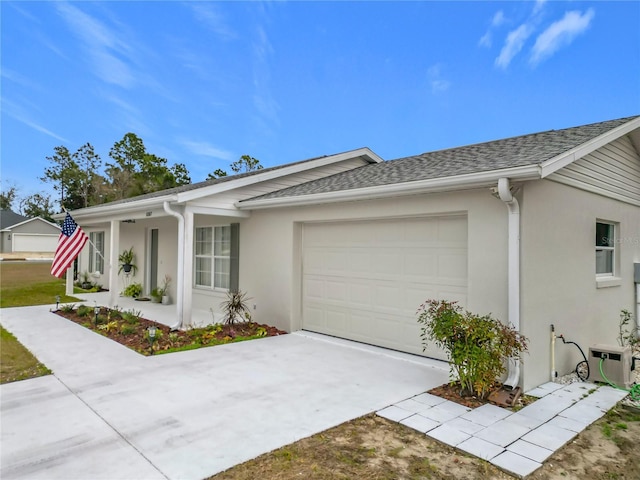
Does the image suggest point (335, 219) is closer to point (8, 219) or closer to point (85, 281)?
point (85, 281)

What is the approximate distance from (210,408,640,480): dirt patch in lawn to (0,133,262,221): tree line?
121ft

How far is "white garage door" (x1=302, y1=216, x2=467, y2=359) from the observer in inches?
231

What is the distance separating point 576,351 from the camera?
5.98 meters

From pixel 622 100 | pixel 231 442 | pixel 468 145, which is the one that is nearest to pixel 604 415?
pixel 231 442

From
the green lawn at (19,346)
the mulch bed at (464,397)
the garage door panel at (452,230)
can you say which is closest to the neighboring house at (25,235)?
the green lawn at (19,346)

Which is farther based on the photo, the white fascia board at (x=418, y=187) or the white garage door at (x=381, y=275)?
the white garage door at (x=381, y=275)

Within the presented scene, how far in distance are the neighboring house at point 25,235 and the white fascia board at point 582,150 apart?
5099cm

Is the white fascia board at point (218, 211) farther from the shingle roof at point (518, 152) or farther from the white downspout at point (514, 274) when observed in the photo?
the white downspout at point (514, 274)

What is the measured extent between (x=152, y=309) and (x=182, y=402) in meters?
7.05

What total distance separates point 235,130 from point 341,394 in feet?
77.5

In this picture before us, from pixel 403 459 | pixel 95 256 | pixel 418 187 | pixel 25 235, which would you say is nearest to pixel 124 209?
pixel 418 187

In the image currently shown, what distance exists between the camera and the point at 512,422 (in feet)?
12.9

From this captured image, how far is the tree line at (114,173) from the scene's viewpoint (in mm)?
38750

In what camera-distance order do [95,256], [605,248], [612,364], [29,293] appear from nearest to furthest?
1. [612,364]
2. [605,248]
3. [29,293]
4. [95,256]
